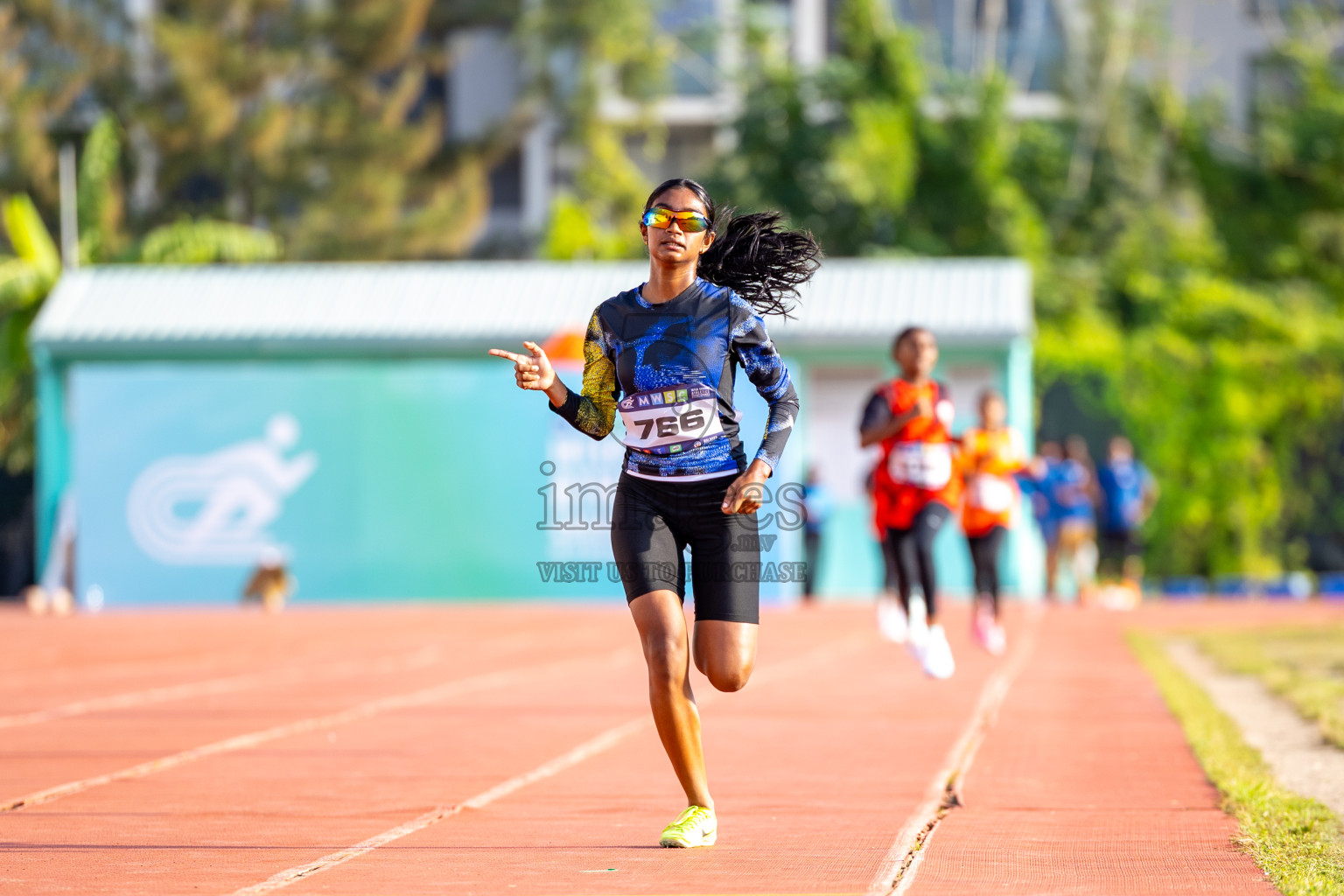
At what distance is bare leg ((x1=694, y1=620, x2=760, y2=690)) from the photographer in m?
5.91

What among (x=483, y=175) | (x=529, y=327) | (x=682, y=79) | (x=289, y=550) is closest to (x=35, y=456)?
(x=289, y=550)

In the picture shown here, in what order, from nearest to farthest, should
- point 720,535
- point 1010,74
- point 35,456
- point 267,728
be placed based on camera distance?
1. point 720,535
2. point 267,728
3. point 35,456
4. point 1010,74

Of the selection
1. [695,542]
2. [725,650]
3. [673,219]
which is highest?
[673,219]

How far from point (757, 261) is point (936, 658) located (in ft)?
14.7

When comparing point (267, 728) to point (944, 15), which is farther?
point (944, 15)

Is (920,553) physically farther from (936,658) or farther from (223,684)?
(223,684)

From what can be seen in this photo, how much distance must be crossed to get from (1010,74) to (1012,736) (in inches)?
1464

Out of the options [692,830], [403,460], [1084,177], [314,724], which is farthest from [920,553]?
[1084,177]

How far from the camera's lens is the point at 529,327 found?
25344mm

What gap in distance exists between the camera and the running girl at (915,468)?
10.5 metres

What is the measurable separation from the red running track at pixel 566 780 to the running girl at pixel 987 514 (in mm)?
460

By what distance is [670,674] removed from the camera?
5.79 metres

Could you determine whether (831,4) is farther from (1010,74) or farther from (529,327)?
(529,327)

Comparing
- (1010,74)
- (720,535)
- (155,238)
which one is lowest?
(720,535)
